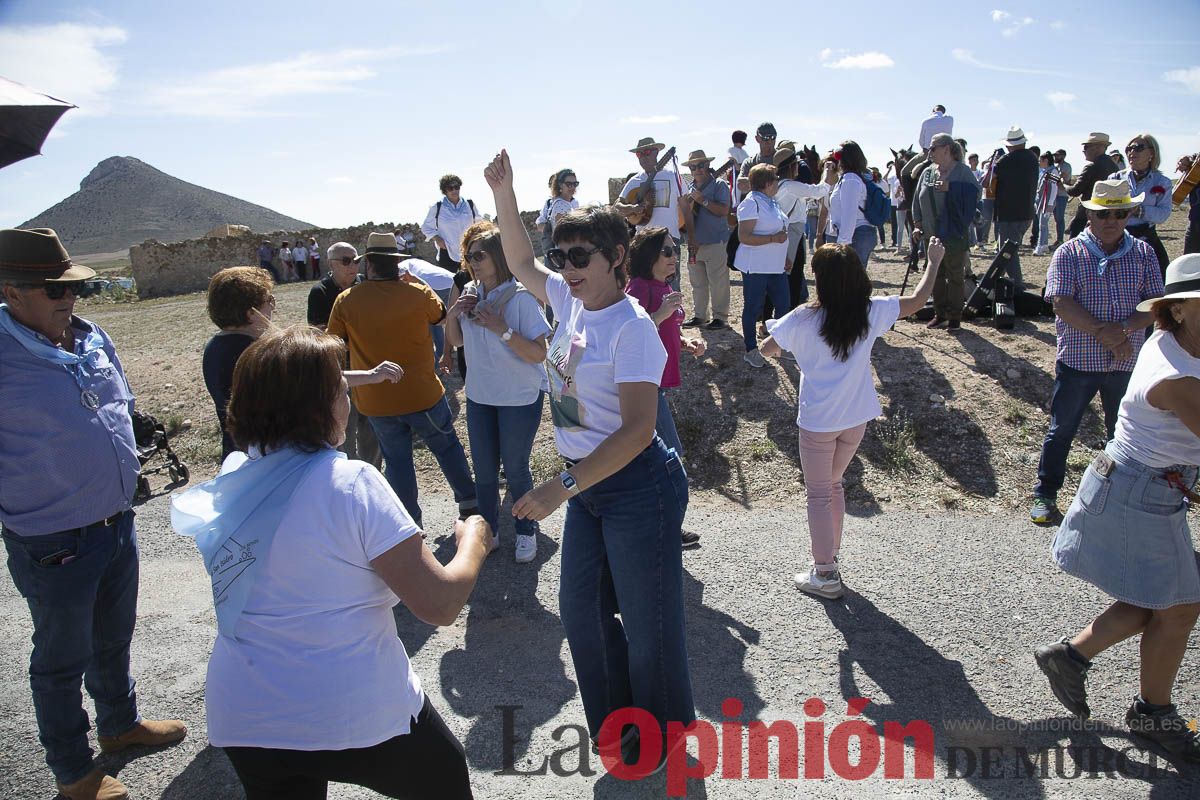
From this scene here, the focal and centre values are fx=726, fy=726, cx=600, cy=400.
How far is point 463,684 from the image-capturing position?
360 centimetres

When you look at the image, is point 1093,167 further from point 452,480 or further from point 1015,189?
point 452,480

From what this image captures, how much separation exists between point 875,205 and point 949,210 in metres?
0.71

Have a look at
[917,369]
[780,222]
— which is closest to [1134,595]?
[917,369]

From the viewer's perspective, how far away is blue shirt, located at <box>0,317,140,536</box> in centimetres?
277

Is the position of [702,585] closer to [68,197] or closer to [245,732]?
[245,732]

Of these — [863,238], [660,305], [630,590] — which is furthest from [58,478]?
[863,238]

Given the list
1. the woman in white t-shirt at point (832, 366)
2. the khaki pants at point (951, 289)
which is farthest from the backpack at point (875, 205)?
the woman in white t-shirt at point (832, 366)

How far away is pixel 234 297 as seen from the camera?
146 inches

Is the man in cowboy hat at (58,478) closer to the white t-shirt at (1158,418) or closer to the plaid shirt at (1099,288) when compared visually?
the white t-shirt at (1158,418)

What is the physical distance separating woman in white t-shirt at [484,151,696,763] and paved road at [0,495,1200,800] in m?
0.47

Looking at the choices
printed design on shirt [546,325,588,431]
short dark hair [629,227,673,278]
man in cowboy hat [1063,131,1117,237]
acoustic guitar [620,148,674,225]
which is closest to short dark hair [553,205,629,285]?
printed design on shirt [546,325,588,431]

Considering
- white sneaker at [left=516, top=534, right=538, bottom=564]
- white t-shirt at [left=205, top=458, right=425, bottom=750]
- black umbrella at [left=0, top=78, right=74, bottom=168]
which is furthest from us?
white sneaker at [left=516, top=534, right=538, bottom=564]

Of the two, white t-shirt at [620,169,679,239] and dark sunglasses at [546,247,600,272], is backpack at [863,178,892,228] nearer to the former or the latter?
white t-shirt at [620,169,679,239]

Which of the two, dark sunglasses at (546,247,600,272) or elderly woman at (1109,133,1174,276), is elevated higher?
elderly woman at (1109,133,1174,276)
